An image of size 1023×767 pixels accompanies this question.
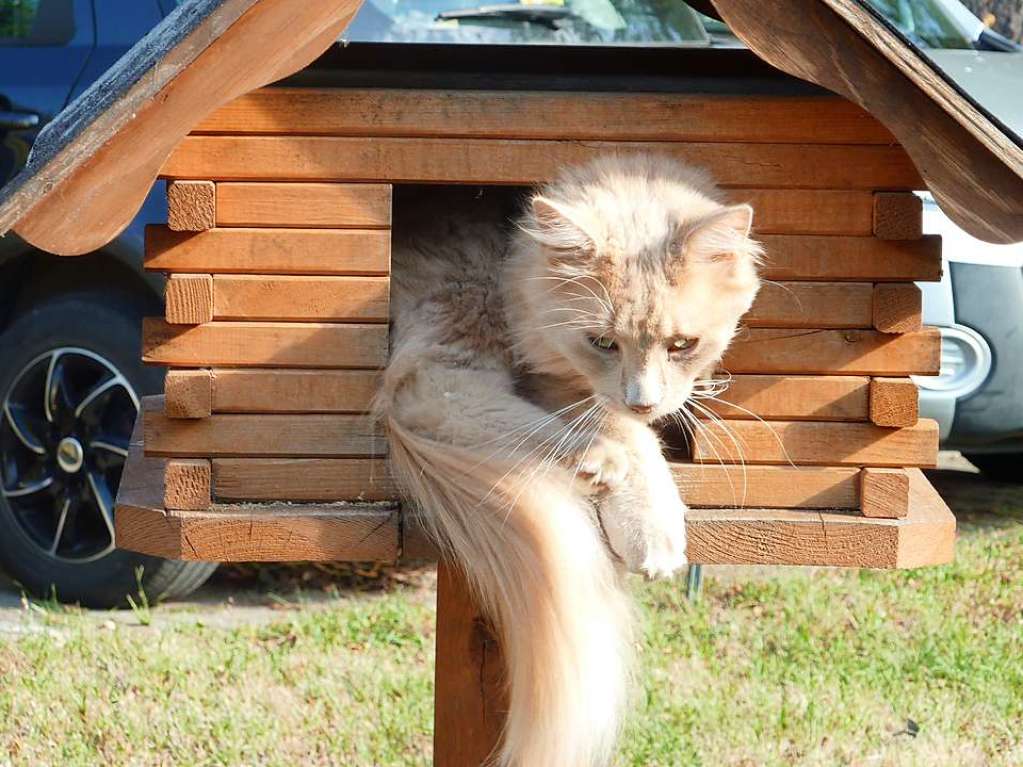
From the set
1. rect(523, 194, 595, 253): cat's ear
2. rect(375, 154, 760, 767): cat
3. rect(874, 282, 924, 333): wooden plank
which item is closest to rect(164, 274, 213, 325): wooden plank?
rect(375, 154, 760, 767): cat

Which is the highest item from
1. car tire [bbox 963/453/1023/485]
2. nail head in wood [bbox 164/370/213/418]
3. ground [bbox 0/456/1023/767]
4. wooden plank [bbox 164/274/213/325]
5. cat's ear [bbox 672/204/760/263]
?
cat's ear [bbox 672/204/760/263]

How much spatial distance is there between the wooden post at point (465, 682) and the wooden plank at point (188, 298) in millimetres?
735

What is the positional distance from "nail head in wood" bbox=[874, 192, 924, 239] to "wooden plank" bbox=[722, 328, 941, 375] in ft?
0.67

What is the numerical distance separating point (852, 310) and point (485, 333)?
755mm

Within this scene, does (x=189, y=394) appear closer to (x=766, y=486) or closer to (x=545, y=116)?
(x=545, y=116)

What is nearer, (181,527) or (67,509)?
(181,527)

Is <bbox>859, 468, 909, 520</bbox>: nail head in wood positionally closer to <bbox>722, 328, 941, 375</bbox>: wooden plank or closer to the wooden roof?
<bbox>722, 328, 941, 375</bbox>: wooden plank

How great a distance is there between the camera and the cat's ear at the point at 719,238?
235 cm

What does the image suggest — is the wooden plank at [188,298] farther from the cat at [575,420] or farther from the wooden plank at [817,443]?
the wooden plank at [817,443]

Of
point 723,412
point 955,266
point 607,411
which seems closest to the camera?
point 607,411

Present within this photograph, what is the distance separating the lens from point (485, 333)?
279 cm

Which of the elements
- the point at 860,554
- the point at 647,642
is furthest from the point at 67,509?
the point at 860,554

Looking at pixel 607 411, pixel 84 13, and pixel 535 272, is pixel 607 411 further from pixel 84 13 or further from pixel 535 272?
pixel 84 13

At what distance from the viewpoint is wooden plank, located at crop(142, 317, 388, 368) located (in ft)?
8.48
